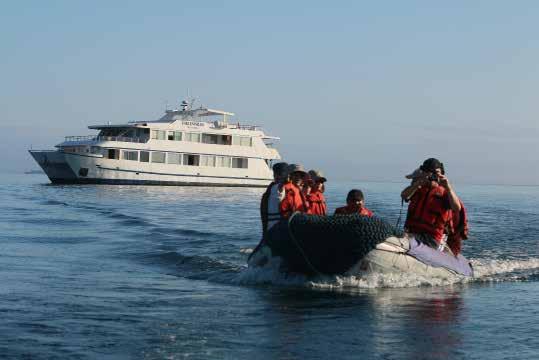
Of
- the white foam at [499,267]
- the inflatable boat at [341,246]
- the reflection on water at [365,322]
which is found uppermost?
the inflatable boat at [341,246]

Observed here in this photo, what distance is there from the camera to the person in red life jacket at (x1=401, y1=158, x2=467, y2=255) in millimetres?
10680

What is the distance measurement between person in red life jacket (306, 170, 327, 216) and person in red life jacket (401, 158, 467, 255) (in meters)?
1.68

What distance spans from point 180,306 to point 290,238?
7.24 ft

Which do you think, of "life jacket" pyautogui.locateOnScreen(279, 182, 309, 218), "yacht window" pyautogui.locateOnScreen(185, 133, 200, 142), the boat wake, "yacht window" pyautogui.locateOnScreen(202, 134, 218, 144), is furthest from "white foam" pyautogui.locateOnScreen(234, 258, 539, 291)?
"yacht window" pyautogui.locateOnScreen(202, 134, 218, 144)

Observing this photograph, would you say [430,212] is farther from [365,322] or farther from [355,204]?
[365,322]

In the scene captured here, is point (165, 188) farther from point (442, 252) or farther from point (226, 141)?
point (442, 252)

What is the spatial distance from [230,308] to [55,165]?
4594cm

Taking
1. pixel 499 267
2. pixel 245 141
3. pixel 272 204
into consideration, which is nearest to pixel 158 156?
pixel 245 141

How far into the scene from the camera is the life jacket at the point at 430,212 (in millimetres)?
10820

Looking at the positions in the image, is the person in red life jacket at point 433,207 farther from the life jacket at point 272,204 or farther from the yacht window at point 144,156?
the yacht window at point 144,156

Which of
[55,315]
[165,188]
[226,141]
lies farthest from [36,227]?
[226,141]

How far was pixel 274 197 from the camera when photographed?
35.2 feet

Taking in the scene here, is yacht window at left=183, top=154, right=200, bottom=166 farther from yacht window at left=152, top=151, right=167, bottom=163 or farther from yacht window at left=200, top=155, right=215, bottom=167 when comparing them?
yacht window at left=152, top=151, right=167, bottom=163

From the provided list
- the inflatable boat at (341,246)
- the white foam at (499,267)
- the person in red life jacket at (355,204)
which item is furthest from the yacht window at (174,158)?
the inflatable boat at (341,246)
